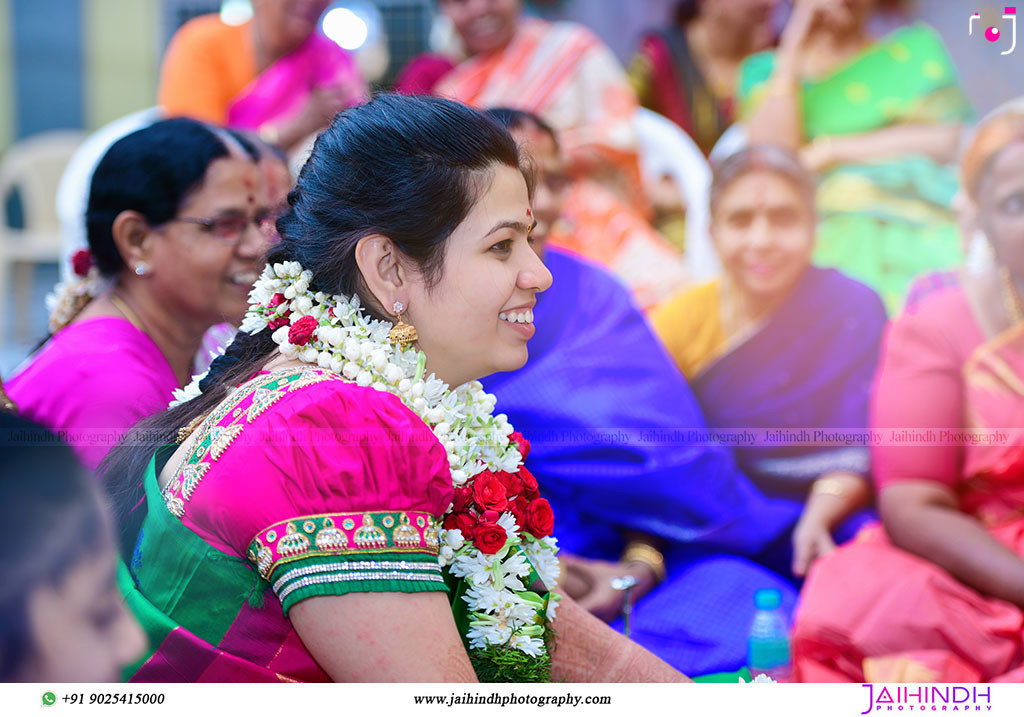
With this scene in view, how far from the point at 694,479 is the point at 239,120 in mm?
1534

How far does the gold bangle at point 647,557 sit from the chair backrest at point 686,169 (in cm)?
85

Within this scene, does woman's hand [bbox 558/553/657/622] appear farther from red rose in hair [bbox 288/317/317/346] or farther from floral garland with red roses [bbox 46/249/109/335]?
floral garland with red roses [bbox 46/249/109/335]

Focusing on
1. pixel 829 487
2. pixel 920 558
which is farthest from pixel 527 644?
pixel 829 487

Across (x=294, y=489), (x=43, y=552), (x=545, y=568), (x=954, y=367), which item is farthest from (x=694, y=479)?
→ (x=43, y=552)

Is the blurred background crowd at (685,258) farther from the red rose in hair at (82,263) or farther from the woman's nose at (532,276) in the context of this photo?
the woman's nose at (532,276)

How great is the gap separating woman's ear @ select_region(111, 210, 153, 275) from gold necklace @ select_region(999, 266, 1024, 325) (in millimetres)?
1995

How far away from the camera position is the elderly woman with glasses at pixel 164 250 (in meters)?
2.28

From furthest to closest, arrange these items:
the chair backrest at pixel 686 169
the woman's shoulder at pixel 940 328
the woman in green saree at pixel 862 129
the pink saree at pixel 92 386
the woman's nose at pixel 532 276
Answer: the chair backrest at pixel 686 169 < the woman in green saree at pixel 862 129 < the woman's shoulder at pixel 940 328 < the pink saree at pixel 92 386 < the woman's nose at pixel 532 276

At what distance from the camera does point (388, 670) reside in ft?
4.29

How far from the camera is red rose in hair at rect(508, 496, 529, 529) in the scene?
5.49ft

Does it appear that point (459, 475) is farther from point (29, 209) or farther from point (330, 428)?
point (29, 209)

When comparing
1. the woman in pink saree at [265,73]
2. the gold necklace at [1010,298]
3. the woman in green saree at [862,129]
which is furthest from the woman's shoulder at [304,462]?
the woman in green saree at [862,129]

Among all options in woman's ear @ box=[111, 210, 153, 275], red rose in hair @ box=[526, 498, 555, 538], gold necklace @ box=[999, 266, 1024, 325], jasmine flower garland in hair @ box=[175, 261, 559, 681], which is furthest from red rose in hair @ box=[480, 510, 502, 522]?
gold necklace @ box=[999, 266, 1024, 325]

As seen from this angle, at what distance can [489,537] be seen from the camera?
5.15 feet
